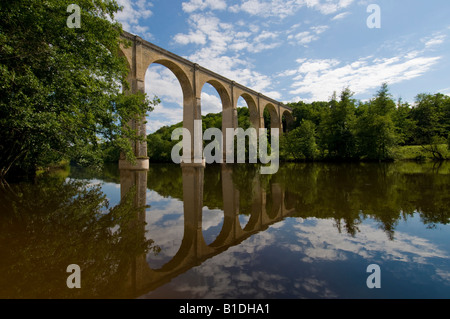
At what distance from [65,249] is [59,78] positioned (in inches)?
202

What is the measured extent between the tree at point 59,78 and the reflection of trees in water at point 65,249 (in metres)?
2.23

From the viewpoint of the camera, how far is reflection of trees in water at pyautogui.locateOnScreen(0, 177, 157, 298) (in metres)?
1.75

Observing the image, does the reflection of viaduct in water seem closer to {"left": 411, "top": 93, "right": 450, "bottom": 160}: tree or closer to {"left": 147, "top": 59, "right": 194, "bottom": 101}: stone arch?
{"left": 147, "top": 59, "right": 194, "bottom": 101}: stone arch

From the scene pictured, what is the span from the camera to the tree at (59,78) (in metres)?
5.03

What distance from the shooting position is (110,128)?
706cm

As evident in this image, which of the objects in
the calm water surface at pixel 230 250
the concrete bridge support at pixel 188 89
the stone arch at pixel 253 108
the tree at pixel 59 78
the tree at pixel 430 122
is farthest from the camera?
the stone arch at pixel 253 108

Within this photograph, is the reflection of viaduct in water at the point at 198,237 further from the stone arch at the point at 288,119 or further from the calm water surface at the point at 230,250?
the stone arch at the point at 288,119

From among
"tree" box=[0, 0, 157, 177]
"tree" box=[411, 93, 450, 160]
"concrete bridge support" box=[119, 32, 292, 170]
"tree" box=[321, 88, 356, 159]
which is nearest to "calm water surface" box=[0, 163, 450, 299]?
"tree" box=[0, 0, 157, 177]

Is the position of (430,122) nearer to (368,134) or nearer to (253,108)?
(368,134)

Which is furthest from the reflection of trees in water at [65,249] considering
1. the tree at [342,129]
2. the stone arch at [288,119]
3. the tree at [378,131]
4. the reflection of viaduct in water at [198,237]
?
the stone arch at [288,119]
